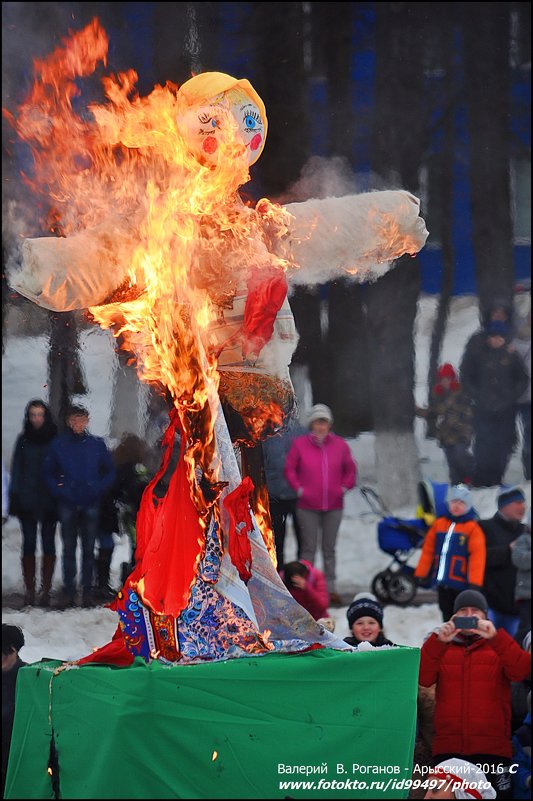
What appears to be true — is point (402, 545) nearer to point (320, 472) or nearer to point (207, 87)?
point (320, 472)

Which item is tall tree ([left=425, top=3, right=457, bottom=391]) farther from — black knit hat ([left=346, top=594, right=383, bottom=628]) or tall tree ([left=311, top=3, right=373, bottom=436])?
black knit hat ([left=346, top=594, right=383, bottom=628])

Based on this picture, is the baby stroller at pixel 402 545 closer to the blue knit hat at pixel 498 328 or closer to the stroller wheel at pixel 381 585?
the stroller wheel at pixel 381 585

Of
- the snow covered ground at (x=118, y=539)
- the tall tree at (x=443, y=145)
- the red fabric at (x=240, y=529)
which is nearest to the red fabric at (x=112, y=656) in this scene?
the snow covered ground at (x=118, y=539)

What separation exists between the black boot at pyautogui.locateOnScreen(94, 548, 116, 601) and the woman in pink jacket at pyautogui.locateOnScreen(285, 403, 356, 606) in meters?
1.91

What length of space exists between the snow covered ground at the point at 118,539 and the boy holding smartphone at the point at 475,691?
1.32 meters

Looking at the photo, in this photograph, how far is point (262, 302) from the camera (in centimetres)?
405

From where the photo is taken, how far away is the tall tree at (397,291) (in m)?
9.11

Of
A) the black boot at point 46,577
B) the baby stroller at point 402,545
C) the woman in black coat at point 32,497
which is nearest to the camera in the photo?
the black boot at point 46,577

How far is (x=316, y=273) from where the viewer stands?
4250 mm

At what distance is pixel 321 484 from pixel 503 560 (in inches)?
50.9

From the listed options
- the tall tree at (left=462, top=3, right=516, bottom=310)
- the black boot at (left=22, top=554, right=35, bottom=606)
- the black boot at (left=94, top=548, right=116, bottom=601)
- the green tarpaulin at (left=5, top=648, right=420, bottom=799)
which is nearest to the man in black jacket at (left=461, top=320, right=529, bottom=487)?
the tall tree at (left=462, top=3, right=516, bottom=310)

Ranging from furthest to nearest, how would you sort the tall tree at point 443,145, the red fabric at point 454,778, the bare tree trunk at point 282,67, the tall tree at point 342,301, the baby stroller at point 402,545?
the tall tree at point 443,145, the tall tree at point 342,301, the bare tree trunk at point 282,67, the baby stroller at point 402,545, the red fabric at point 454,778

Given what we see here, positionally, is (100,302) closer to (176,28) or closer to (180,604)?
(180,604)

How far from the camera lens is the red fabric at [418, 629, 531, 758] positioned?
15.4ft
